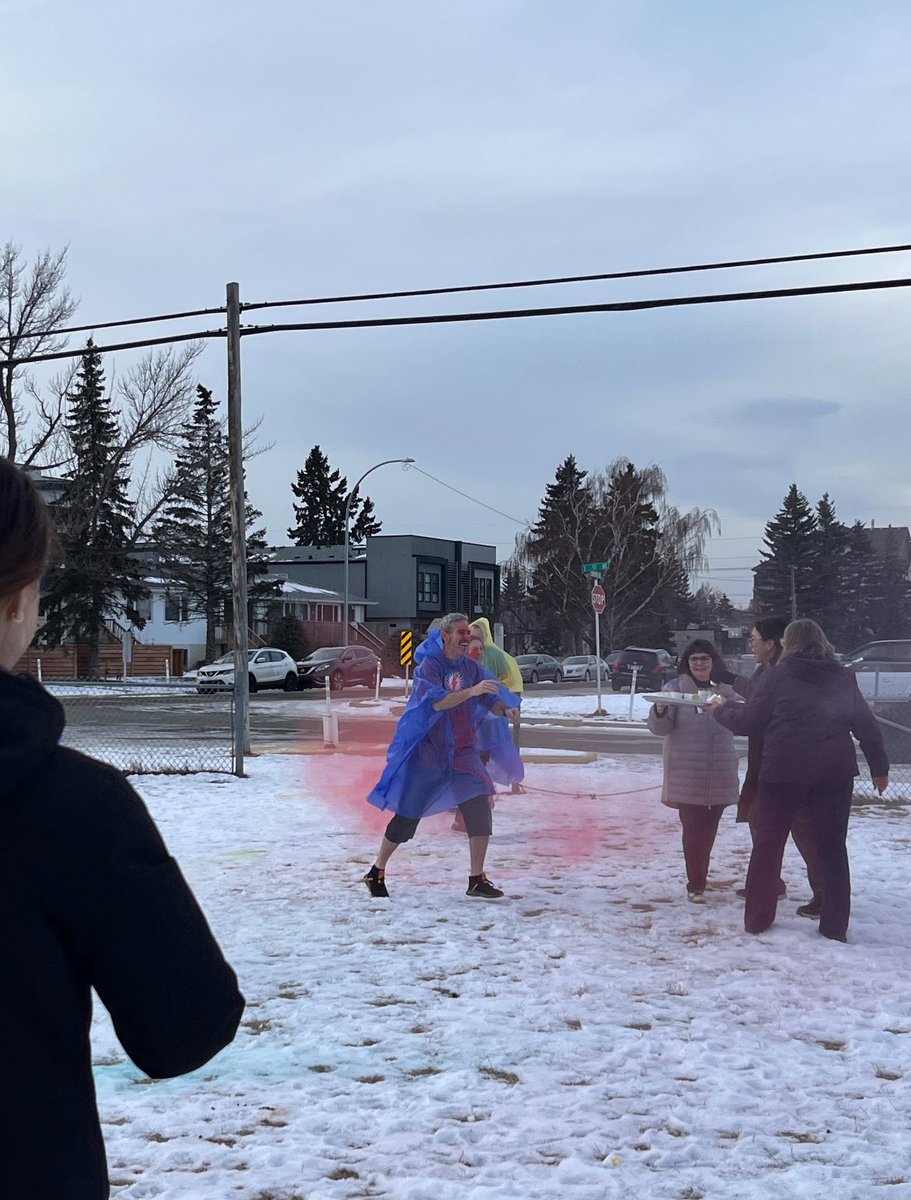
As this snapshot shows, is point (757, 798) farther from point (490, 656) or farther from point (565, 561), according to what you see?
point (565, 561)

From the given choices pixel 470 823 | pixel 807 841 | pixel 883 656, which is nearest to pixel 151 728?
pixel 883 656

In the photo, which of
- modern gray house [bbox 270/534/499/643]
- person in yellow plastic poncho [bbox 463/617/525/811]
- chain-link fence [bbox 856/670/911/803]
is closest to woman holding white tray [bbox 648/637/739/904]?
person in yellow plastic poncho [bbox 463/617/525/811]

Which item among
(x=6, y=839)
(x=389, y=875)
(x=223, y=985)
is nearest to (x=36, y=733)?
(x=6, y=839)

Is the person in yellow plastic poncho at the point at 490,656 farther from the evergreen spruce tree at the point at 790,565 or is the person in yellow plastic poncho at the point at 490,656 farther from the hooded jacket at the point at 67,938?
the evergreen spruce tree at the point at 790,565

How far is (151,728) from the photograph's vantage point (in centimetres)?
2259

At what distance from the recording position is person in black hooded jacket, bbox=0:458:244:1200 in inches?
56.6

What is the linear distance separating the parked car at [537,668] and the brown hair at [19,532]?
176ft

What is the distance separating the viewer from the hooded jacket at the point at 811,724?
703 centimetres

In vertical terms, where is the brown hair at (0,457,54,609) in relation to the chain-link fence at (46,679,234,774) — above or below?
above

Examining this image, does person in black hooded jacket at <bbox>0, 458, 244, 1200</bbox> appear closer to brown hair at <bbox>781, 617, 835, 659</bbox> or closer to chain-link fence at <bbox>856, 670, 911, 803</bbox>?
brown hair at <bbox>781, 617, 835, 659</bbox>

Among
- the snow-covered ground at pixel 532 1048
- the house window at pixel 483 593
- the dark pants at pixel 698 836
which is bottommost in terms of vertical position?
the snow-covered ground at pixel 532 1048

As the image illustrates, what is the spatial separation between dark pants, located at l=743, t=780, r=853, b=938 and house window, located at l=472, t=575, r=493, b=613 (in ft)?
260

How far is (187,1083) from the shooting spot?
4797mm

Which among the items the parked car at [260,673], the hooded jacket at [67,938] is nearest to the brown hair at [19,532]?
the hooded jacket at [67,938]
